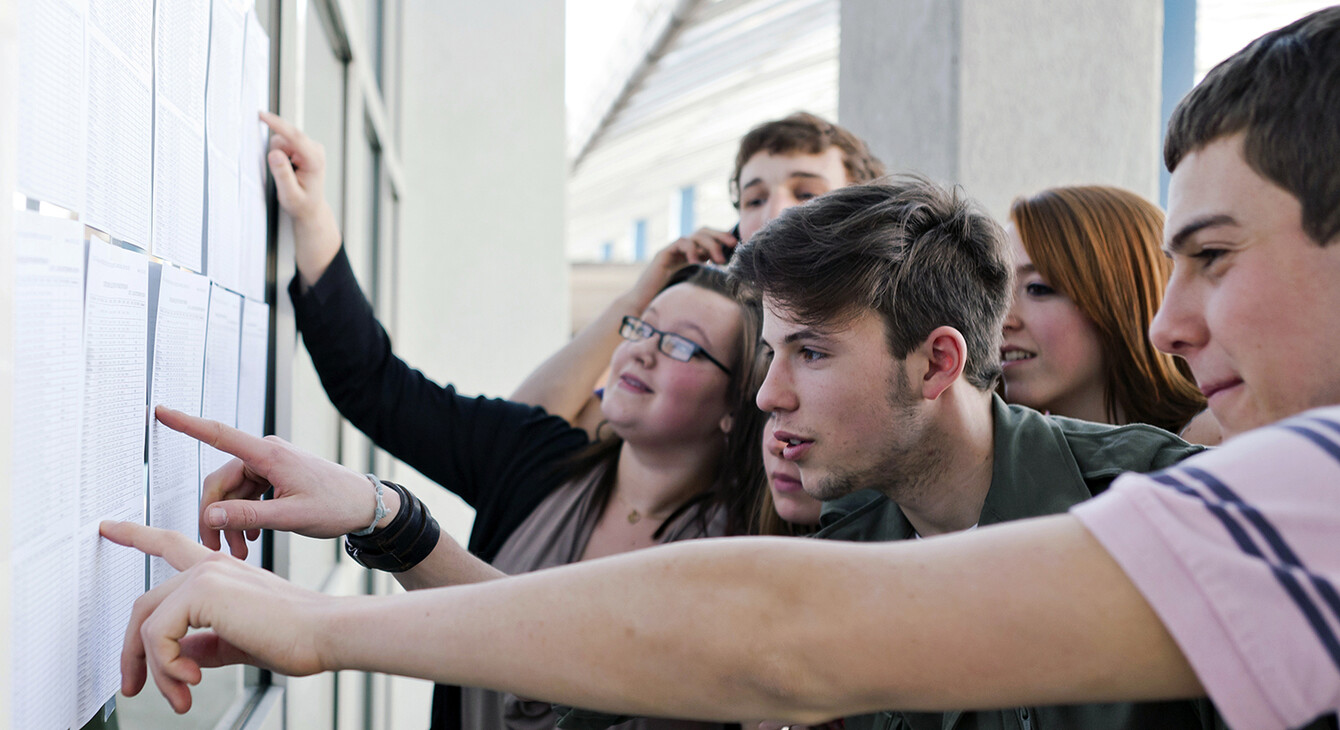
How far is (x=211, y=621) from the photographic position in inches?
31.1

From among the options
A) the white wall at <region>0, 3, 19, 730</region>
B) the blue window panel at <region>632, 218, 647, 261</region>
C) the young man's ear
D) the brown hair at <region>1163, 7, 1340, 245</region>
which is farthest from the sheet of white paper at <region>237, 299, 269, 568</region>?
the blue window panel at <region>632, 218, 647, 261</region>

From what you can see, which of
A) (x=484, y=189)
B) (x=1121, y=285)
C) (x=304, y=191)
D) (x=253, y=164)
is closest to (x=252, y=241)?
(x=253, y=164)

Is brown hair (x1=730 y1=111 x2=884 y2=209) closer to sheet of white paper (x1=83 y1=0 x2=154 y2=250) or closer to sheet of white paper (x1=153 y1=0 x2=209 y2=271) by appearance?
sheet of white paper (x1=153 y1=0 x2=209 y2=271)

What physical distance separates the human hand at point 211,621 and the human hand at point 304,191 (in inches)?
32.7

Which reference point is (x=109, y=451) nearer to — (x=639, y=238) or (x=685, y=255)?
(x=685, y=255)

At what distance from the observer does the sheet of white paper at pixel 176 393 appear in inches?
37.3

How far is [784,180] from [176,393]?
1.80m

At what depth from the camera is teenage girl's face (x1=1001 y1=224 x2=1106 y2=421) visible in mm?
1923

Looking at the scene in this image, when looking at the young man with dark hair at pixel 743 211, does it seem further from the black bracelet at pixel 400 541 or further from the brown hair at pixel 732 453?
the black bracelet at pixel 400 541

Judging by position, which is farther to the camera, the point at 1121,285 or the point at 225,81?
the point at 1121,285

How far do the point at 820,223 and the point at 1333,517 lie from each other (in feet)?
3.49

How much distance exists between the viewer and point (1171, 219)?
1.01m

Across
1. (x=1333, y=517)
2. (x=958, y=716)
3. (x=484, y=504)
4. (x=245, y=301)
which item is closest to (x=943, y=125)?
(x=484, y=504)

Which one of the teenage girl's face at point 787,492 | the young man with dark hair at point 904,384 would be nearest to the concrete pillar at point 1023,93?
the young man with dark hair at point 904,384
